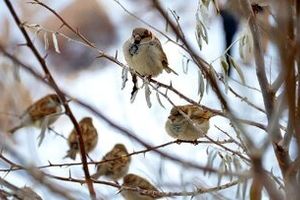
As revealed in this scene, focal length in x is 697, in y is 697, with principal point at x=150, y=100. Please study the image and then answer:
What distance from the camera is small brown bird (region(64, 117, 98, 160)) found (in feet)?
9.80

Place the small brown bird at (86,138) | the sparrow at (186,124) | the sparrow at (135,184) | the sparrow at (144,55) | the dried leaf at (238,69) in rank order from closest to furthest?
the dried leaf at (238,69) → the sparrow at (186,124) → the sparrow at (144,55) → the sparrow at (135,184) → the small brown bird at (86,138)

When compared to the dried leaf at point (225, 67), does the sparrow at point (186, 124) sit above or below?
above

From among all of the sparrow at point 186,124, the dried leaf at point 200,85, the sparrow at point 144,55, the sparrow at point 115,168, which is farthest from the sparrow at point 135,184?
the dried leaf at point 200,85

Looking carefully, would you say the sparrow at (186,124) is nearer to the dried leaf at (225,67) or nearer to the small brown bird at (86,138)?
the small brown bird at (86,138)

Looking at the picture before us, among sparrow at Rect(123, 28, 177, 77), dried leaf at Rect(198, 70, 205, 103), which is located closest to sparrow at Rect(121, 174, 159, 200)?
sparrow at Rect(123, 28, 177, 77)

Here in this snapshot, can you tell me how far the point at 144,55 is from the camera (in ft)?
7.93

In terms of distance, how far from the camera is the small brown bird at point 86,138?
9.80 ft

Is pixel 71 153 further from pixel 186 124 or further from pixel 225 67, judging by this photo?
pixel 225 67

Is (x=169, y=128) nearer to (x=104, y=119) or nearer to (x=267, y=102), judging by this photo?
(x=267, y=102)

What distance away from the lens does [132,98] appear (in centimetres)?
156

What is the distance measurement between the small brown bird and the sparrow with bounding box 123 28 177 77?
618mm

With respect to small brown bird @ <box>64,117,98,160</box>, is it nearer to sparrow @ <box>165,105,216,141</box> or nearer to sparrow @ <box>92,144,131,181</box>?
sparrow @ <box>92,144,131,181</box>

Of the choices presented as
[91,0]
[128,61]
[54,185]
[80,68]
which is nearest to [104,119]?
[54,185]

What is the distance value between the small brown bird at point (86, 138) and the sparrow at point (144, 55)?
2.03 feet
